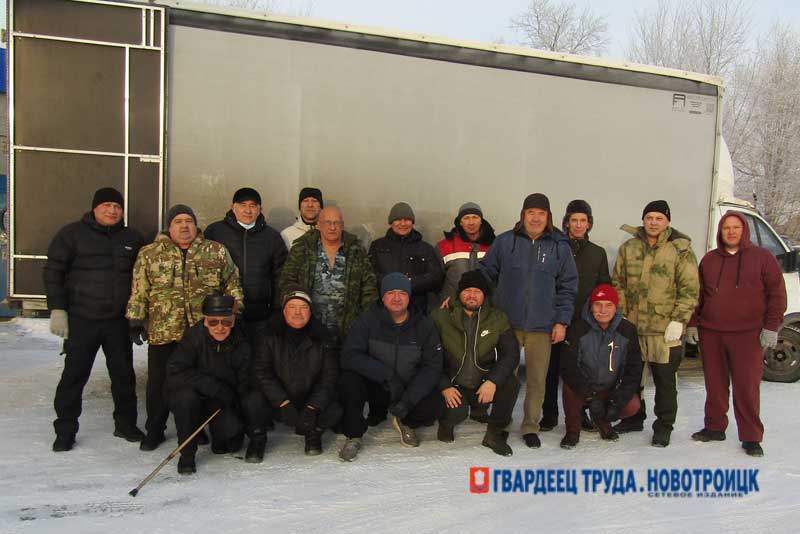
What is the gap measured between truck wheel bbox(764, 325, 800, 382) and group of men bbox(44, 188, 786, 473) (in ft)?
9.42

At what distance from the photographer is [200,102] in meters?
4.93

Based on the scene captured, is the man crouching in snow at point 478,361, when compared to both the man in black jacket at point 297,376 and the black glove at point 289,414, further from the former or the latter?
the black glove at point 289,414

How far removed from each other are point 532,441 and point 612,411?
2.05 feet

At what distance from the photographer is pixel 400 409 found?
13.6 feet

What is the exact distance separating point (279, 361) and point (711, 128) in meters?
4.74

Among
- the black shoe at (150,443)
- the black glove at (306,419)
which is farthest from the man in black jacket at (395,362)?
the black shoe at (150,443)

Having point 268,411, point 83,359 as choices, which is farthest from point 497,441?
point 83,359

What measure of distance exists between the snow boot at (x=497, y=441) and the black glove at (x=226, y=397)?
1.75 m

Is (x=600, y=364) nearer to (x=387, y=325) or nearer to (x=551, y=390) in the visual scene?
(x=551, y=390)

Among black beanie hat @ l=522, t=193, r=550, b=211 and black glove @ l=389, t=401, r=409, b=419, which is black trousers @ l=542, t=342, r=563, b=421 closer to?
black beanie hat @ l=522, t=193, r=550, b=211

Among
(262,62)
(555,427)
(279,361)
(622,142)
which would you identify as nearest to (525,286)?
(555,427)

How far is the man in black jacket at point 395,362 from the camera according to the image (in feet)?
13.8

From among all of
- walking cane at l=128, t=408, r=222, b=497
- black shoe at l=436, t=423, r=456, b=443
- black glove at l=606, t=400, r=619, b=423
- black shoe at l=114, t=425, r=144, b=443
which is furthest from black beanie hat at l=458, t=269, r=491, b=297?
black shoe at l=114, t=425, r=144, b=443

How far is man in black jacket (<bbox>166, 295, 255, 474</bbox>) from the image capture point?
3.90 m
